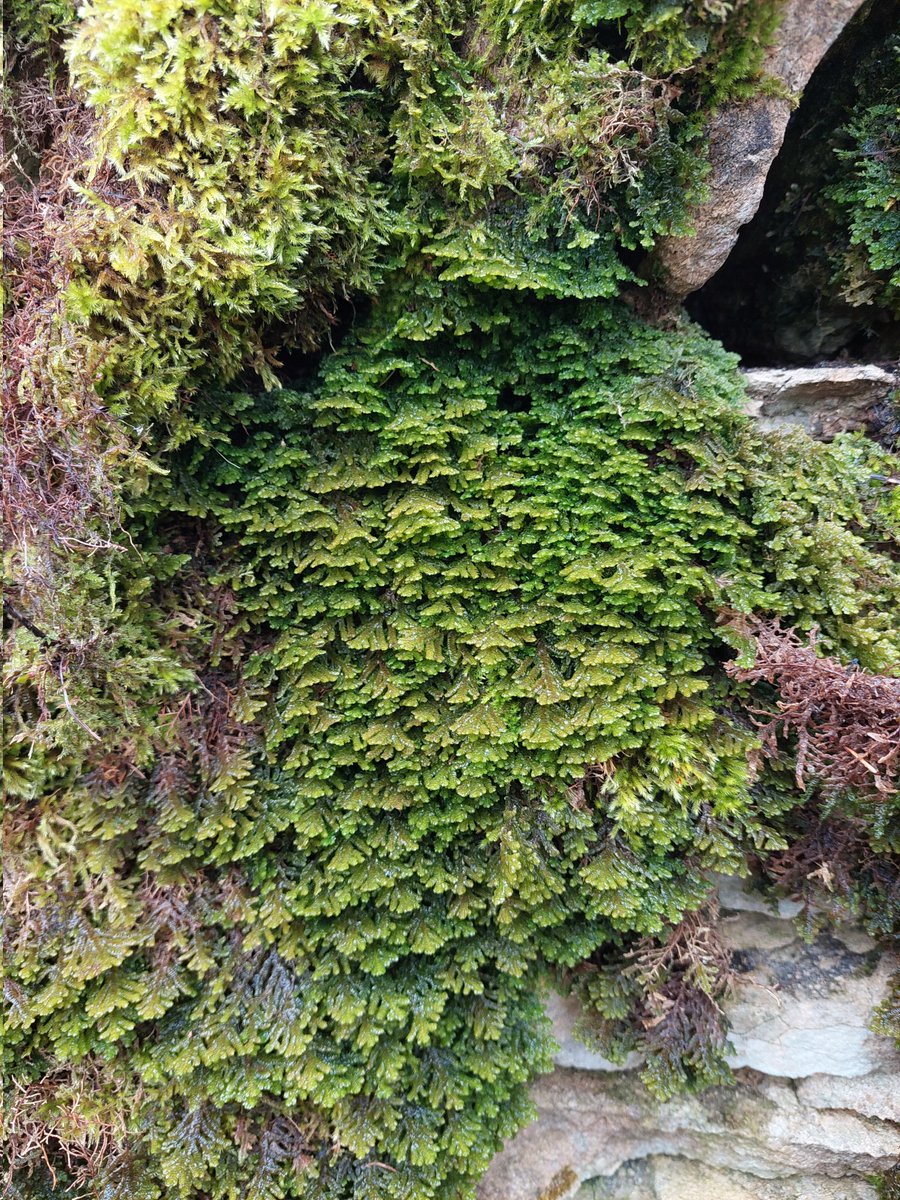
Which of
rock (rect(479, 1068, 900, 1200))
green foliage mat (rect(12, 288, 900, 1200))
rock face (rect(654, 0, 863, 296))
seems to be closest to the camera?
rock face (rect(654, 0, 863, 296))

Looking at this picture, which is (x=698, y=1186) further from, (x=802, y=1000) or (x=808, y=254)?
(x=808, y=254)

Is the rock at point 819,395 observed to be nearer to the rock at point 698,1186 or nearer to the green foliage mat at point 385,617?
the green foliage mat at point 385,617

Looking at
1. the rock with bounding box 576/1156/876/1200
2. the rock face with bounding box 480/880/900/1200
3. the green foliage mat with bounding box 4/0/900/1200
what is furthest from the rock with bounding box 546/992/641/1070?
the rock with bounding box 576/1156/876/1200

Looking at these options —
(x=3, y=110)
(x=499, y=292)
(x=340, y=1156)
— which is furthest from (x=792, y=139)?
(x=340, y=1156)

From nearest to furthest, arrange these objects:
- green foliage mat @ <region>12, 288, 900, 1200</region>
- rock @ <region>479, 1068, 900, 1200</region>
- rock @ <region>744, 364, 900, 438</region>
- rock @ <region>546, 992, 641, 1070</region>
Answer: green foliage mat @ <region>12, 288, 900, 1200</region> → rock @ <region>744, 364, 900, 438</region> → rock @ <region>479, 1068, 900, 1200</region> → rock @ <region>546, 992, 641, 1070</region>

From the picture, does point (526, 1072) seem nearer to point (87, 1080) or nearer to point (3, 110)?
point (87, 1080)

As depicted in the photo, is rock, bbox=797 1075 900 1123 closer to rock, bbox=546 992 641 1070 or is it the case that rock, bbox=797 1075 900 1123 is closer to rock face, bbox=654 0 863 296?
rock, bbox=546 992 641 1070

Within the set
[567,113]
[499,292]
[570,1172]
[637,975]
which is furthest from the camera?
[570,1172]
